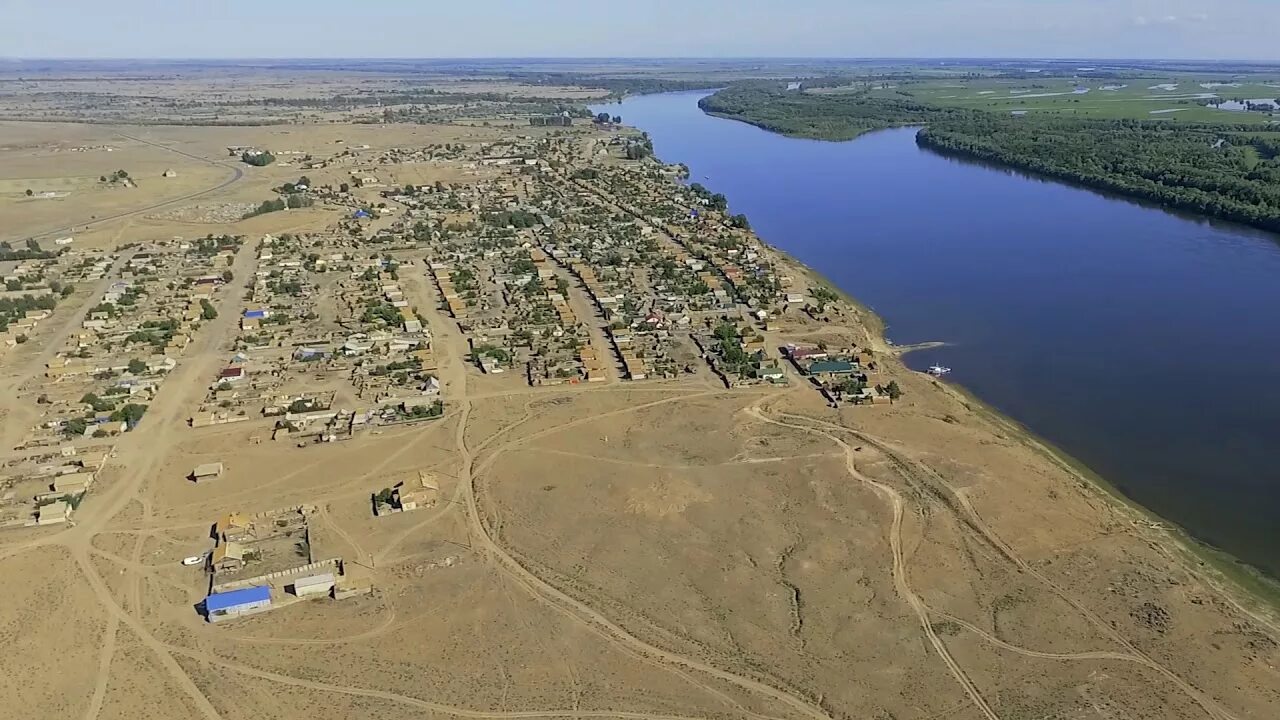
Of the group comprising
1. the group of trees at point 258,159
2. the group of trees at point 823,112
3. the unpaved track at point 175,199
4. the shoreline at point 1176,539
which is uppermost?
the group of trees at point 823,112

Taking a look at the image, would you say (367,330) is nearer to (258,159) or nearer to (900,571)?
(900,571)

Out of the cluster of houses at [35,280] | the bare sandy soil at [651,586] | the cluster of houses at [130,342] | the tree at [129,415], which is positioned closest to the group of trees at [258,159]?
the cluster of houses at [35,280]

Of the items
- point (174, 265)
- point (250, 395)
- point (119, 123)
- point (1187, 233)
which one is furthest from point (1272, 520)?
point (119, 123)

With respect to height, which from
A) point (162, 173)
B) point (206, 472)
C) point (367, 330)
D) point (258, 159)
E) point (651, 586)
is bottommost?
point (651, 586)

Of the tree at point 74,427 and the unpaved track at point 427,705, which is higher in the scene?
the tree at point 74,427

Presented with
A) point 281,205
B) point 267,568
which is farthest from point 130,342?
point 281,205

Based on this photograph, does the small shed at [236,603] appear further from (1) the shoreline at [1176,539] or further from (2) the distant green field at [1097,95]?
(2) the distant green field at [1097,95]

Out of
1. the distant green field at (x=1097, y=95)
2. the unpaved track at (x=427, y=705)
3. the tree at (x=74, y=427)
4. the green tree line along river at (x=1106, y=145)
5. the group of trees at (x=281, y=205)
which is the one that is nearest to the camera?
the unpaved track at (x=427, y=705)
